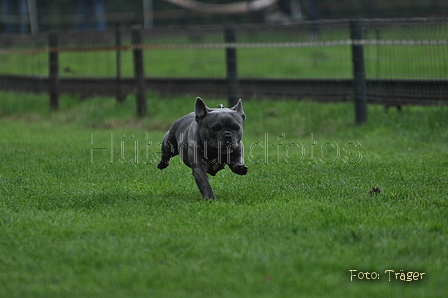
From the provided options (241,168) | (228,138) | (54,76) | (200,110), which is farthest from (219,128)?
(54,76)

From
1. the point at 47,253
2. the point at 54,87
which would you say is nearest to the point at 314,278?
the point at 47,253

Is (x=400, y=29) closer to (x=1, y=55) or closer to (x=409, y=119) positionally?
(x=409, y=119)

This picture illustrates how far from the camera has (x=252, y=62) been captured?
1692cm

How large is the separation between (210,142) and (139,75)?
9514 millimetres

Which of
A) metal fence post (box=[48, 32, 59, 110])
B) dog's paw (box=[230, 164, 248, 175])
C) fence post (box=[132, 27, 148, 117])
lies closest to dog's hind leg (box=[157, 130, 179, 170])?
dog's paw (box=[230, 164, 248, 175])

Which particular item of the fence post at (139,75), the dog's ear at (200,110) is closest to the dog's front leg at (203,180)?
the dog's ear at (200,110)

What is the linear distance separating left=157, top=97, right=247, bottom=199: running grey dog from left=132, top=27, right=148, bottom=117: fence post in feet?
28.5

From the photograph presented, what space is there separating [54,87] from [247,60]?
490 centimetres

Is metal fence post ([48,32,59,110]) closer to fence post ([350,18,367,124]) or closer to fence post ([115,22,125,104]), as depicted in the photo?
fence post ([115,22,125,104])

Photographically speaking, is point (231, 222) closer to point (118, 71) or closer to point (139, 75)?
point (139, 75)

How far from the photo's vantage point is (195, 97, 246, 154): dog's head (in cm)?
690

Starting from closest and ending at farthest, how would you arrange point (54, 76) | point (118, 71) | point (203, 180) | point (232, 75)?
point (203, 180), point (232, 75), point (118, 71), point (54, 76)

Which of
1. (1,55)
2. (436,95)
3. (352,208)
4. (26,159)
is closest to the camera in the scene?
(352,208)

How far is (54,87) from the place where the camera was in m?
18.6
